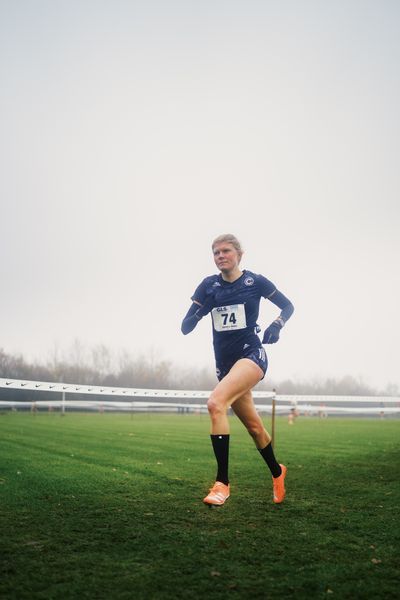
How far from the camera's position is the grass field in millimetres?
2525

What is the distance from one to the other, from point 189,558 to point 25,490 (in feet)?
9.74

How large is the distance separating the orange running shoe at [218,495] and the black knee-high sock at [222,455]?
63 mm

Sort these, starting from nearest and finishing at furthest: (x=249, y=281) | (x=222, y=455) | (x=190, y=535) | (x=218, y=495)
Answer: (x=190, y=535), (x=218, y=495), (x=222, y=455), (x=249, y=281)

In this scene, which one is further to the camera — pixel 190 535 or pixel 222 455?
pixel 222 455

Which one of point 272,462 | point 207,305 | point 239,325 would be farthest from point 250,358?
point 272,462

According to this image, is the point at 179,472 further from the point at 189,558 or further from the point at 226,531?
the point at 189,558

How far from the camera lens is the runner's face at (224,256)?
5.16 metres

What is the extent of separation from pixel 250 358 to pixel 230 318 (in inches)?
18.0

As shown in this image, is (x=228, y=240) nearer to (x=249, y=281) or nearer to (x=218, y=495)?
(x=249, y=281)

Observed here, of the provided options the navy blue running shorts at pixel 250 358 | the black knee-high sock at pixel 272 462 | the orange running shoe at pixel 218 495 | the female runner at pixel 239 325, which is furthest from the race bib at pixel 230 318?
the orange running shoe at pixel 218 495

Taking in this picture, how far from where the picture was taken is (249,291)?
5.22 metres

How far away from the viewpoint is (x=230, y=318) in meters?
5.09

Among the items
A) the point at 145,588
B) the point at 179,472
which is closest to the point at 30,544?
the point at 145,588

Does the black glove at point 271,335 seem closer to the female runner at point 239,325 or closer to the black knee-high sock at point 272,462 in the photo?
the female runner at point 239,325
